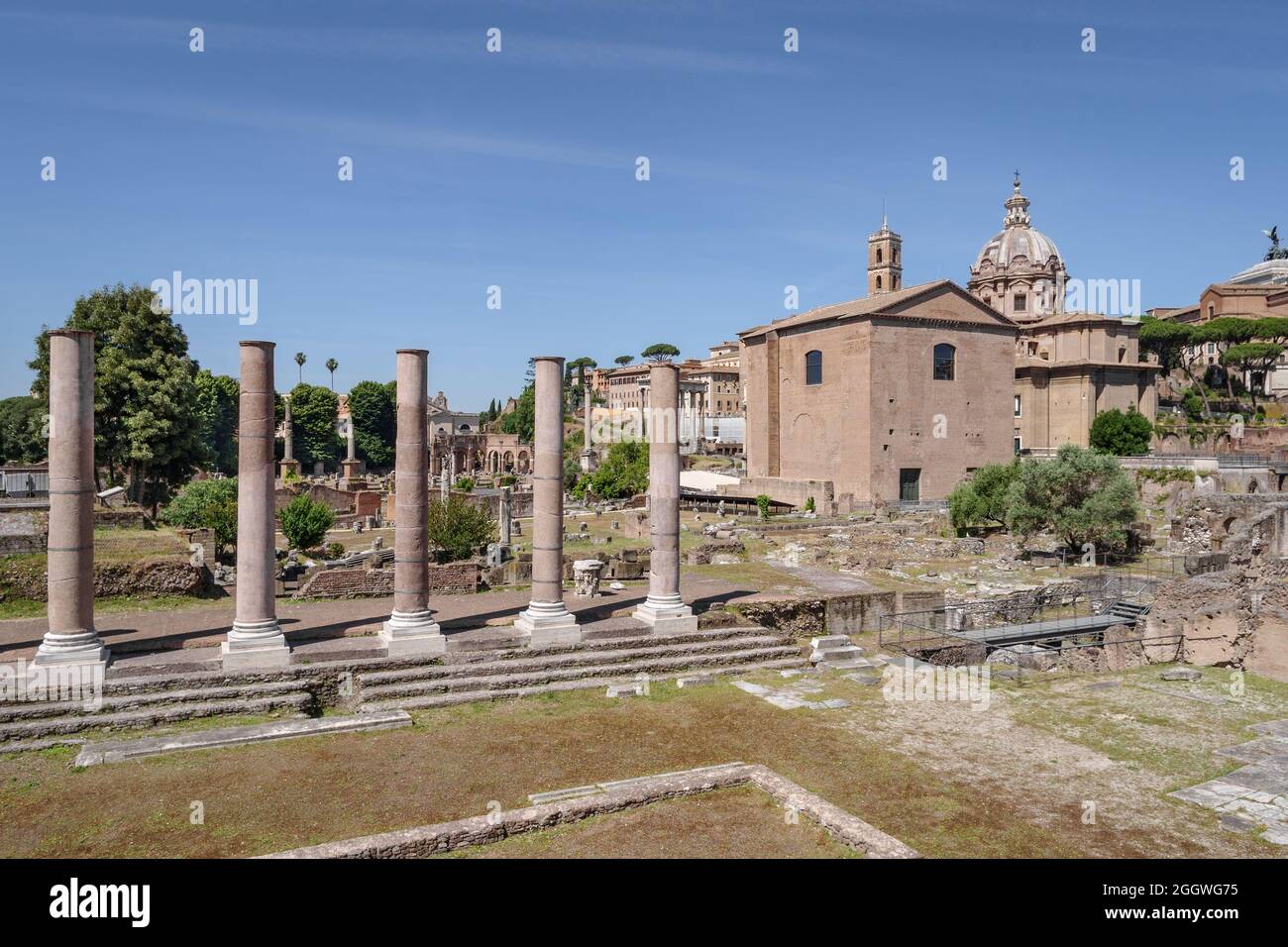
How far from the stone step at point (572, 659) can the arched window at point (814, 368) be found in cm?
3475

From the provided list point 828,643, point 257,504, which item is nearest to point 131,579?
point 257,504

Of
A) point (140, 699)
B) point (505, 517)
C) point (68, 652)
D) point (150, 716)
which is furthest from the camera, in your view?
point (505, 517)

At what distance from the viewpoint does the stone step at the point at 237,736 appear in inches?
381

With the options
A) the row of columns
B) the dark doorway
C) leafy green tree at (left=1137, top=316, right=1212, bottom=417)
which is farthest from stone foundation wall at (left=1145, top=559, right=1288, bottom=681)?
leafy green tree at (left=1137, top=316, right=1212, bottom=417)

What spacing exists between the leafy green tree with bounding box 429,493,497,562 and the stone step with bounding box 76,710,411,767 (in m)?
13.0

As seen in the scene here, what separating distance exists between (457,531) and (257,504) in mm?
12141

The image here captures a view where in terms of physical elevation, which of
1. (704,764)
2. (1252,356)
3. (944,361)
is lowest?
(704,764)

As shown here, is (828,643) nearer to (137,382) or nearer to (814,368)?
(137,382)

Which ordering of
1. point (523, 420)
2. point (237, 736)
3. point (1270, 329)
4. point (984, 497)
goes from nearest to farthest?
point (237, 736)
point (984, 497)
point (1270, 329)
point (523, 420)

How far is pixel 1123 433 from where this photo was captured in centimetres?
5312

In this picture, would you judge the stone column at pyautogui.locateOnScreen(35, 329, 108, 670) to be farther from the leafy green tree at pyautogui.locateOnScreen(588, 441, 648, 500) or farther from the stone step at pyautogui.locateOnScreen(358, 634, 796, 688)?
the leafy green tree at pyautogui.locateOnScreen(588, 441, 648, 500)

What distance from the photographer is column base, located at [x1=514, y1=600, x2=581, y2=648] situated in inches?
543
